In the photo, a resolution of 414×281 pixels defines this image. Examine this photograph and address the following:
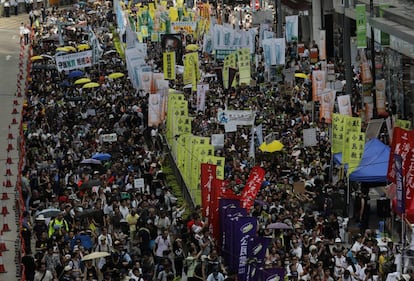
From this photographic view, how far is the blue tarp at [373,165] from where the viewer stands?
35.3 metres

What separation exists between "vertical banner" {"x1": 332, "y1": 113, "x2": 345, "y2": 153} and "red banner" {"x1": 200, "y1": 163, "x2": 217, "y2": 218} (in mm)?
4901

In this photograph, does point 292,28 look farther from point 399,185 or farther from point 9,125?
point 399,185

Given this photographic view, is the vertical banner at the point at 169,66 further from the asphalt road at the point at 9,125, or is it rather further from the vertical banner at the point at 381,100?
the vertical banner at the point at 381,100

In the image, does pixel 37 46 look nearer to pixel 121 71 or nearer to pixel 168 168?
pixel 121 71

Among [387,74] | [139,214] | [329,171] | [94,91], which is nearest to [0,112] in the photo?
[94,91]

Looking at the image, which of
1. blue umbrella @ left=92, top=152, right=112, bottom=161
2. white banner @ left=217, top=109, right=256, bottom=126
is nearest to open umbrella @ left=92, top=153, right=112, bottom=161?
blue umbrella @ left=92, top=152, right=112, bottom=161

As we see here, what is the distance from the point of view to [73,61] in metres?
55.7

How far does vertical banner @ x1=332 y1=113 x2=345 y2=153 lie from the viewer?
119ft

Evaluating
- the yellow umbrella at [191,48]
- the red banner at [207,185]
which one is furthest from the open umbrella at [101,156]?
the yellow umbrella at [191,48]

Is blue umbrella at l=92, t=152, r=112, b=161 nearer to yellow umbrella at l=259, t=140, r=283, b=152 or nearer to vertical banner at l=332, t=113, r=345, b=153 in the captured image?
yellow umbrella at l=259, t=140, r=283, b=152

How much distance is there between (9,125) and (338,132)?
806 inches

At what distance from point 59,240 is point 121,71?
101ft

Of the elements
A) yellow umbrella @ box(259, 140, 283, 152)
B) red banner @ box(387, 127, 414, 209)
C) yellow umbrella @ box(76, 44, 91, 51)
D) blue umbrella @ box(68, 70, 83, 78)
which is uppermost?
red banner @ box(387, 127, 414, 209)

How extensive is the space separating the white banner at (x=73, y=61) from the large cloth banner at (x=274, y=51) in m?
7.35
